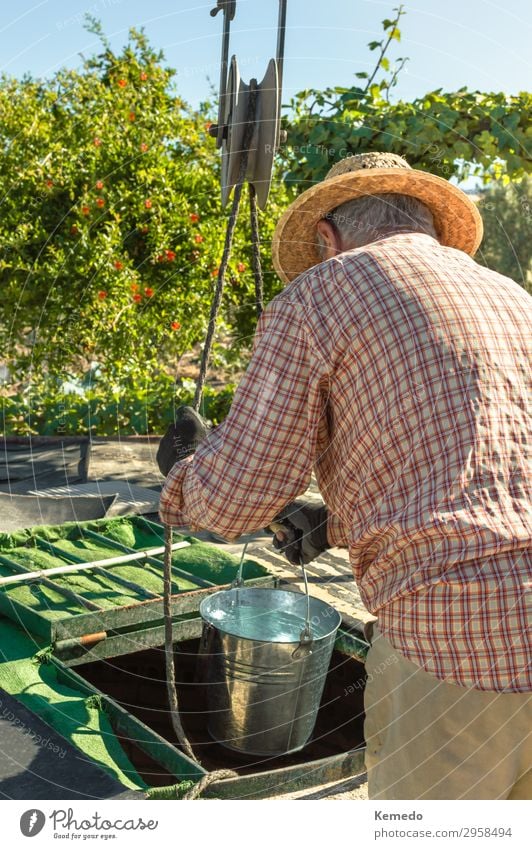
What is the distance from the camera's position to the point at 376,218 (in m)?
1.58

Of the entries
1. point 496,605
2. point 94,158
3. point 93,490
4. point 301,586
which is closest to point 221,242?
point 94,158

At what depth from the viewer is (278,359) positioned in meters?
1.39

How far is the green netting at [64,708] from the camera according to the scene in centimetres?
190

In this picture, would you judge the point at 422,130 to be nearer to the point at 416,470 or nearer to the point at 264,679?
the point at 264,679

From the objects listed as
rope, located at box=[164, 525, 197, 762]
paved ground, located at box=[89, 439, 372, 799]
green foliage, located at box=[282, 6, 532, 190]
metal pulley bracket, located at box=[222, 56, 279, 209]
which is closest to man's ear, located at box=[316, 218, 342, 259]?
metal pulley bracket, located at box=[222, 56, 279, 209]

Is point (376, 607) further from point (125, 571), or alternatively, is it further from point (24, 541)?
point (24, 541)

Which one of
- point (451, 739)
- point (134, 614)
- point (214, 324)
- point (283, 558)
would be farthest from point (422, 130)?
point (451, 739)

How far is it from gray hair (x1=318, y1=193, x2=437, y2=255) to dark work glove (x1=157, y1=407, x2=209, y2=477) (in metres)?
0.55

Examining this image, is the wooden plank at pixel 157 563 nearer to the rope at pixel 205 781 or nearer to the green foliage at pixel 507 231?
the rope at pixel 205 781

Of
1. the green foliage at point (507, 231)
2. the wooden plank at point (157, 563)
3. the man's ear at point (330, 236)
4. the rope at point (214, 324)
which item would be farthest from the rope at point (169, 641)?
the green foliage at point (507, 231)

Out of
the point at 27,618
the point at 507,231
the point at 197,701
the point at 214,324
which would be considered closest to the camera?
the point at 214,324

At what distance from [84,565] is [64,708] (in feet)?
2.80

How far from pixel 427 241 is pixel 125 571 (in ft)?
6.06

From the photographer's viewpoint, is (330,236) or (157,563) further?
(157,563)
